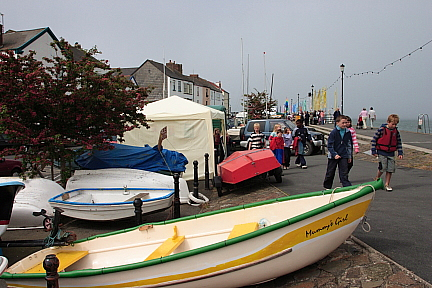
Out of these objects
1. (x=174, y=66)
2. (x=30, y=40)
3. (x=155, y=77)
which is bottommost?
(x=30, y=40)

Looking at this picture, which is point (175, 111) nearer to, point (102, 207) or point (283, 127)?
point (102, 207)

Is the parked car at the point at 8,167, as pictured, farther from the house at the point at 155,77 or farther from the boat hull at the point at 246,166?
the house at the point at 155,77

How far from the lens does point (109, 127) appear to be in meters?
8.86

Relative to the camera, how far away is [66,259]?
192 inches

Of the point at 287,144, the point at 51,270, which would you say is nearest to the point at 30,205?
the point at 51,270

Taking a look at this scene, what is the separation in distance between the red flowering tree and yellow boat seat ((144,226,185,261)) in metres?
4.18

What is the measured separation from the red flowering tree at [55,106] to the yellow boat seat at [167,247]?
418 centimetres

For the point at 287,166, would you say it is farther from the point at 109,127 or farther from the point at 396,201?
the point at 109,127

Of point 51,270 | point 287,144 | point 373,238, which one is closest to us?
point 51,270

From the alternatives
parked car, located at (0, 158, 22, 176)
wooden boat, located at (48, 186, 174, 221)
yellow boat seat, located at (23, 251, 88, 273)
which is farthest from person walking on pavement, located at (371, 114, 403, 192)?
parked car, located at (0, 158, 22, 176)

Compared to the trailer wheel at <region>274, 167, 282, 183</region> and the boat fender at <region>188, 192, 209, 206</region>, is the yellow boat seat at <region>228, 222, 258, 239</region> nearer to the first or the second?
the boat fender at <region>188, 192, 209, 206</region>

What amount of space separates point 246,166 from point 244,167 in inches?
2.4

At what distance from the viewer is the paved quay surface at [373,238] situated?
13.9 feet

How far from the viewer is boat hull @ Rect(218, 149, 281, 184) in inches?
355
